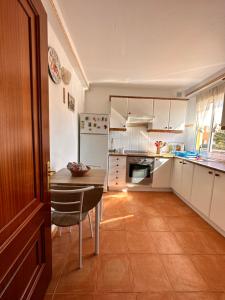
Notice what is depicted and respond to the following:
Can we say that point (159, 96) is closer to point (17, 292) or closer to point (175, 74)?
point (175, 74)

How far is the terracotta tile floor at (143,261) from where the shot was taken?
138 centimetres

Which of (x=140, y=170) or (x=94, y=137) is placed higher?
(x=94, y=137)

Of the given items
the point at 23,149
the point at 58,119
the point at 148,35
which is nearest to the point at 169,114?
the point at 148,35

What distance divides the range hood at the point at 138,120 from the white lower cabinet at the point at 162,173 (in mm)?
955

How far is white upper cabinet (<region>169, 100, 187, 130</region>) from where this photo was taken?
148 inches

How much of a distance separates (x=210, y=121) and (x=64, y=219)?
3313 mm

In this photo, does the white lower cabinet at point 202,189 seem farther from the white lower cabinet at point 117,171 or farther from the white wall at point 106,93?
the white wall at point 106,93

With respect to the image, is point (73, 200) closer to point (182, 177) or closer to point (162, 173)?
point (182, 177)

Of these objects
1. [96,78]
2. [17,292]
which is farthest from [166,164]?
[17,292]

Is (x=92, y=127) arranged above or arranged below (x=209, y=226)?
above

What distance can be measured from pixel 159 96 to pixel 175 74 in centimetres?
101

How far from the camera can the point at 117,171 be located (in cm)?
365

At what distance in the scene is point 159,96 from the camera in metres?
4.04

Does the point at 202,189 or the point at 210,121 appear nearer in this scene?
the point at 202,189
